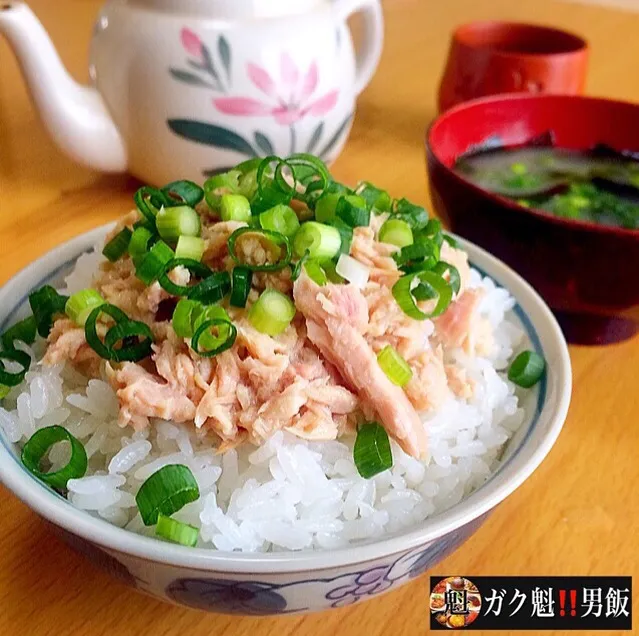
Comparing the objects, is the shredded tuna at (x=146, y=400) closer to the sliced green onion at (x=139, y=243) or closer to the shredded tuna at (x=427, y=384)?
the sliced green onion at (x=139, y=243)

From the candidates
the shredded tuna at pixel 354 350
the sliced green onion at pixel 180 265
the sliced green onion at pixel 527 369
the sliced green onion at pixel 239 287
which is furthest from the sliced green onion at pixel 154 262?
the sliced green onion at pixel 527 369

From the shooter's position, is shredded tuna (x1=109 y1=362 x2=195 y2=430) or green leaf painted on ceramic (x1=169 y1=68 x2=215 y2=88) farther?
green leaf painted on ceramic (x1=169 y1=68 x2=215 y2=88)

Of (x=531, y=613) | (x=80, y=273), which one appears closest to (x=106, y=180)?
(x=80, y=273)

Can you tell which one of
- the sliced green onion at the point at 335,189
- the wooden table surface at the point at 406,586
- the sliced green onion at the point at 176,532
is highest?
the sliced green onion at the point at 335,189

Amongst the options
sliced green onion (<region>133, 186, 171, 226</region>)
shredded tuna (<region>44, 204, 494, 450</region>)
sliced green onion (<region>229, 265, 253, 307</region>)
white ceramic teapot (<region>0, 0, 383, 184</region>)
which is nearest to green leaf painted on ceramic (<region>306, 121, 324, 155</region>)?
white ceramic teapot (<region>0, 0, 383, 184</region>)

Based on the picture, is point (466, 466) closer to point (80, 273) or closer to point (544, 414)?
point (544, 414)

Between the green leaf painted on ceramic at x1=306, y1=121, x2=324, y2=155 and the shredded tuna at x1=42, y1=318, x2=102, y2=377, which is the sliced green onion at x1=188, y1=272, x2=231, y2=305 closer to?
the shredded tuna at x1=42, y1=318, x2=102, y2=377

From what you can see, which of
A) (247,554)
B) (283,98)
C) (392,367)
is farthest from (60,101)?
(247,554)

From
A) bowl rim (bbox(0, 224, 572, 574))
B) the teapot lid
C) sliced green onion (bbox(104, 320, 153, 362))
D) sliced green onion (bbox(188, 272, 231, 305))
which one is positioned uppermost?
the teapot lid
